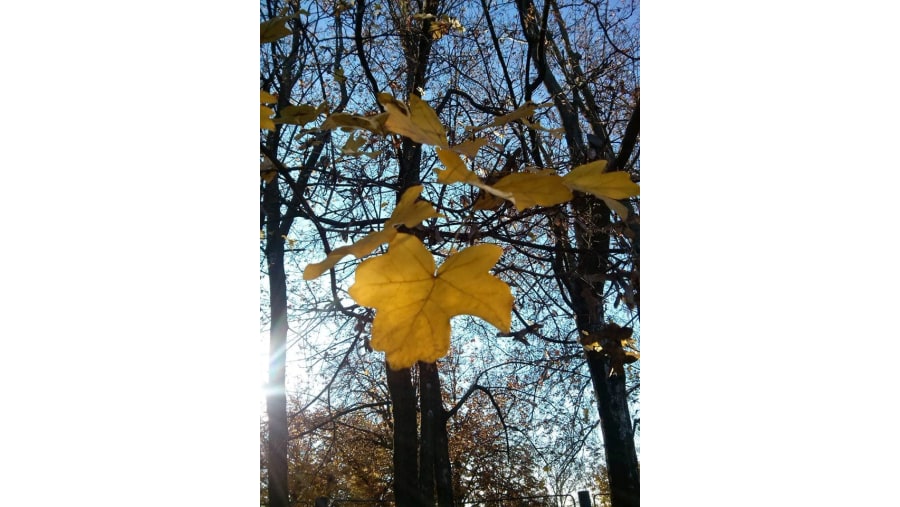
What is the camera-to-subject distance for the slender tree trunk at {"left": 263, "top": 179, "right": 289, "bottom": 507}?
157 cm

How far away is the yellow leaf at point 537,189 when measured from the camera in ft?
0.76

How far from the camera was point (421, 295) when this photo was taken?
0.23 m

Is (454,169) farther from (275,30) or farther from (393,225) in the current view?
(275,30)

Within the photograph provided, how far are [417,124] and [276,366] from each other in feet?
4.79

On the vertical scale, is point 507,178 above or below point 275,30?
below

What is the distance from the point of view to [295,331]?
5.89 ft

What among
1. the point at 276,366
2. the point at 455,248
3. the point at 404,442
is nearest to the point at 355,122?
the point at 455,248

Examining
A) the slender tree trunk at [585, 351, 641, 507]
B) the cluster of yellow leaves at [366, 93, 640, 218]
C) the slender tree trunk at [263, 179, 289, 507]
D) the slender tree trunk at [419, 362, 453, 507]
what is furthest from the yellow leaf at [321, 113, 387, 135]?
the slender tree trunk at [585, 351, 641, 507]

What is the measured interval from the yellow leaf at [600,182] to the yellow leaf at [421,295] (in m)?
0.06

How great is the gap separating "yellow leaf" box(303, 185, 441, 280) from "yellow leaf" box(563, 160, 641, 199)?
0.29 feet
